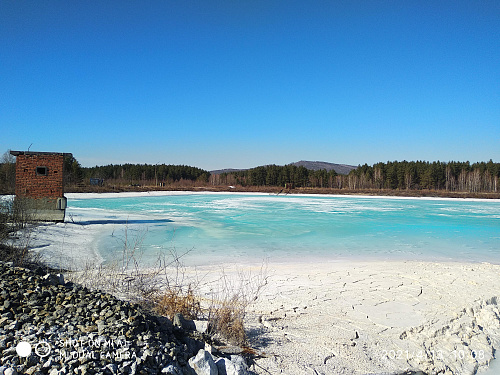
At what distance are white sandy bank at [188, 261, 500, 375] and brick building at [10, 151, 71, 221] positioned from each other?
786 cm

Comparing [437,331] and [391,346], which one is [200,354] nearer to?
[391,346]

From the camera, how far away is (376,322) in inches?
158

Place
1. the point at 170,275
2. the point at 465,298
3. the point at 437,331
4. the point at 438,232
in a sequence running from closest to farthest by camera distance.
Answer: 1. the point at 437,331
2. the point at 465,298
3. the point at 170,275
4. the point at 438,232

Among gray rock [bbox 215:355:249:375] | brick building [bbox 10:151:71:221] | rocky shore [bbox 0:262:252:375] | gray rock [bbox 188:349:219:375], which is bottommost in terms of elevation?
gray rock [bbox 215:355:249:375]

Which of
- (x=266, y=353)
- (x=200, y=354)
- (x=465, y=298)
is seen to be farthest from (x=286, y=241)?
(x=200, y=354)

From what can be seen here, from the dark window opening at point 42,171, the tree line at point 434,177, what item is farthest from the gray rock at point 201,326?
the tree line at point 434,177

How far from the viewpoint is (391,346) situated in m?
3.39

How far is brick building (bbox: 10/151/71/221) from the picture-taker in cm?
1110

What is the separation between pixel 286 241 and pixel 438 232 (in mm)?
7206

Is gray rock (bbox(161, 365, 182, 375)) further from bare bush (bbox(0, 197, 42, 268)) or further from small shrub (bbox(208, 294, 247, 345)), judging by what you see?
bare bush (bbox(0, 197, 42, 268))

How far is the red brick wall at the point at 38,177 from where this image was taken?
11.1 m

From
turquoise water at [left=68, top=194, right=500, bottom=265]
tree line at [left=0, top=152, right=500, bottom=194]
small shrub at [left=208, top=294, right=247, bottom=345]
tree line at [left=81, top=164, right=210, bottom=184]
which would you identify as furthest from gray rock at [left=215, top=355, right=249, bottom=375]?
tree line at [left=81, top=164, right=210, bottom=184]


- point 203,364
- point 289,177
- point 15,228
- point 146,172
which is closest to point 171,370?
point 203,364

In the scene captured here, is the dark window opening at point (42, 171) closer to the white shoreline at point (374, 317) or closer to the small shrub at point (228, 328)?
the white shoreline at point (374, 317)
